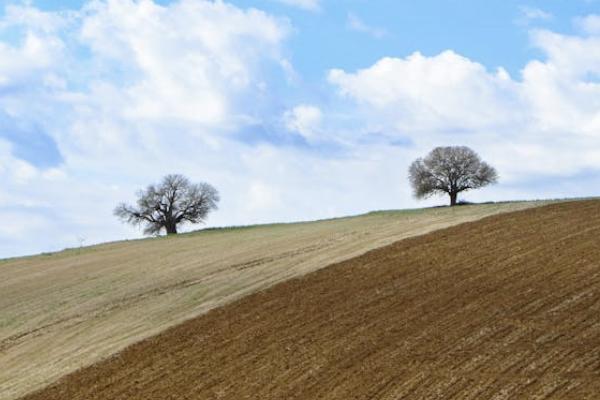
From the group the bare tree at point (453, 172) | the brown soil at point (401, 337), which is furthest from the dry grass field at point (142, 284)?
the bare tree at point (453, 172)

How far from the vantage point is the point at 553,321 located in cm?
1631

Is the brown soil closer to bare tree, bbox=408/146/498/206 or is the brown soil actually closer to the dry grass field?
the dry grass field

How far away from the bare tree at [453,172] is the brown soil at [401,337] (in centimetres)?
3455

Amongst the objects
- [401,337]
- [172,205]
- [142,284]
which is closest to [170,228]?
[172,205]

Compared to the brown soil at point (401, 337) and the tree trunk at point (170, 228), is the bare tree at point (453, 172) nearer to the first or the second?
the tree trunk at point (170, 228)

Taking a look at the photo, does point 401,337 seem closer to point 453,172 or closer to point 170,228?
point 453,172

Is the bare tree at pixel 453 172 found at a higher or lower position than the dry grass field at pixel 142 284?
higher

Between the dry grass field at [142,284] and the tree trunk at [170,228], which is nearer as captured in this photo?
the dry grass field at [142,284]

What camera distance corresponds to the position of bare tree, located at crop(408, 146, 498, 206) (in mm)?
58781

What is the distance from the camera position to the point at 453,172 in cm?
5894

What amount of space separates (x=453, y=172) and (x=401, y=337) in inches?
1712

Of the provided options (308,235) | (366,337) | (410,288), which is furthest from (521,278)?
(308,235)

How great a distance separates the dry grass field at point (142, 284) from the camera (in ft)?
69.3

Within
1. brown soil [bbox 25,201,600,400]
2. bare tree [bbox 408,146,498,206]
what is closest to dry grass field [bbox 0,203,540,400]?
brown soil [bbox 25,201,600,400]
